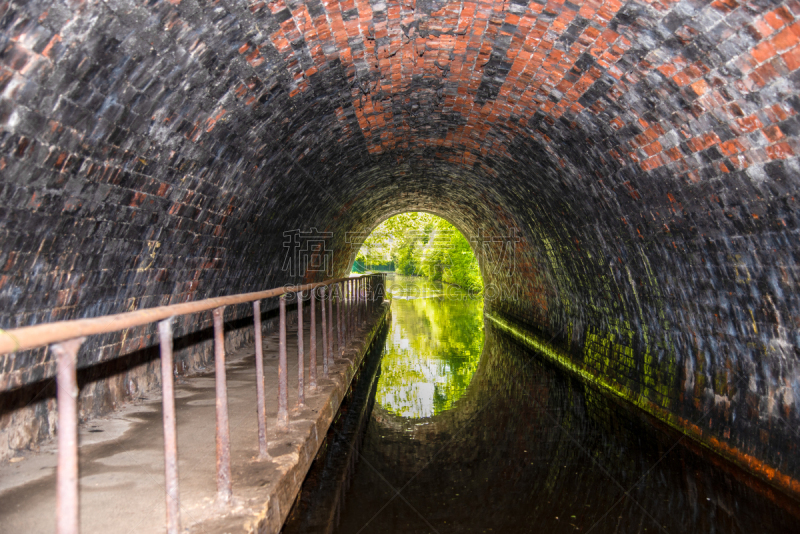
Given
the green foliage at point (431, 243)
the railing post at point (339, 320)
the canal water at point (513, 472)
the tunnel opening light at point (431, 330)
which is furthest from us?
the green foliage at point (431, 243)

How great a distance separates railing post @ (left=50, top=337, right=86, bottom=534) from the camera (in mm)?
1643

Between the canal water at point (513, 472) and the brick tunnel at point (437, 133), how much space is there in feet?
1.63

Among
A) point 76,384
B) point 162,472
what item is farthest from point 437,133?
point 76,384

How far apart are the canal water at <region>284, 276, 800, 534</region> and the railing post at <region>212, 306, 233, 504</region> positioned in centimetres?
105

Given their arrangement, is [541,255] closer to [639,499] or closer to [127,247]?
[639,499]

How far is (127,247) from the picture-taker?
475cm

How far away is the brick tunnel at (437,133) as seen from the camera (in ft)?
10.9

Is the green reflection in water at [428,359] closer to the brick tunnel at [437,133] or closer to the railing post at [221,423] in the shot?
the brick tunnel at [437,133]

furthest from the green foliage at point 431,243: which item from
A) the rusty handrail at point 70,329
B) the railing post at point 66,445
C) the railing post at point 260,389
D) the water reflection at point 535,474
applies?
the railing post at point 66,445

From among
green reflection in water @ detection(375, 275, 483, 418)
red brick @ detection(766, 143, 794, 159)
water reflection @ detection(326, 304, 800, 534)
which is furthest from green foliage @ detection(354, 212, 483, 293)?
red brick @ detection(766, 143, 794, 159)

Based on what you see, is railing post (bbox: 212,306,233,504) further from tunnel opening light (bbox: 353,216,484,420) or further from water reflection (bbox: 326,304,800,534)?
tunnel opening light (bbox: 353,216,484,420)

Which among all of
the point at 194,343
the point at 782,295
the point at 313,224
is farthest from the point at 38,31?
the point at 313,224

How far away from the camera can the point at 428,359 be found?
1105 centimetres

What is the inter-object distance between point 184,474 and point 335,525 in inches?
45.6
